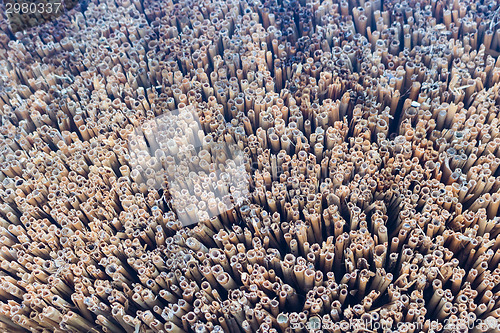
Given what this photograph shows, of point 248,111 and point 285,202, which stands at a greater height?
point 248,111

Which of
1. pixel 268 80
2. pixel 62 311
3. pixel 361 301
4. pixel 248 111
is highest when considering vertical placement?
pixel 268 80

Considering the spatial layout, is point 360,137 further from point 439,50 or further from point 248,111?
point 439,50

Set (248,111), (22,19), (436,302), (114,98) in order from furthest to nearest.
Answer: (22,19) → (114,98) → (248,111) → (436,302)

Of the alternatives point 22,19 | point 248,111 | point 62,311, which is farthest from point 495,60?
point 22,19

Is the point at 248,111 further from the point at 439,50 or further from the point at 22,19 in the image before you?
the point at 22,19

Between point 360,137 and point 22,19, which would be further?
point 22,19

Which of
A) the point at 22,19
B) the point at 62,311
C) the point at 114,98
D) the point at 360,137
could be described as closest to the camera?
the point at 62,311
